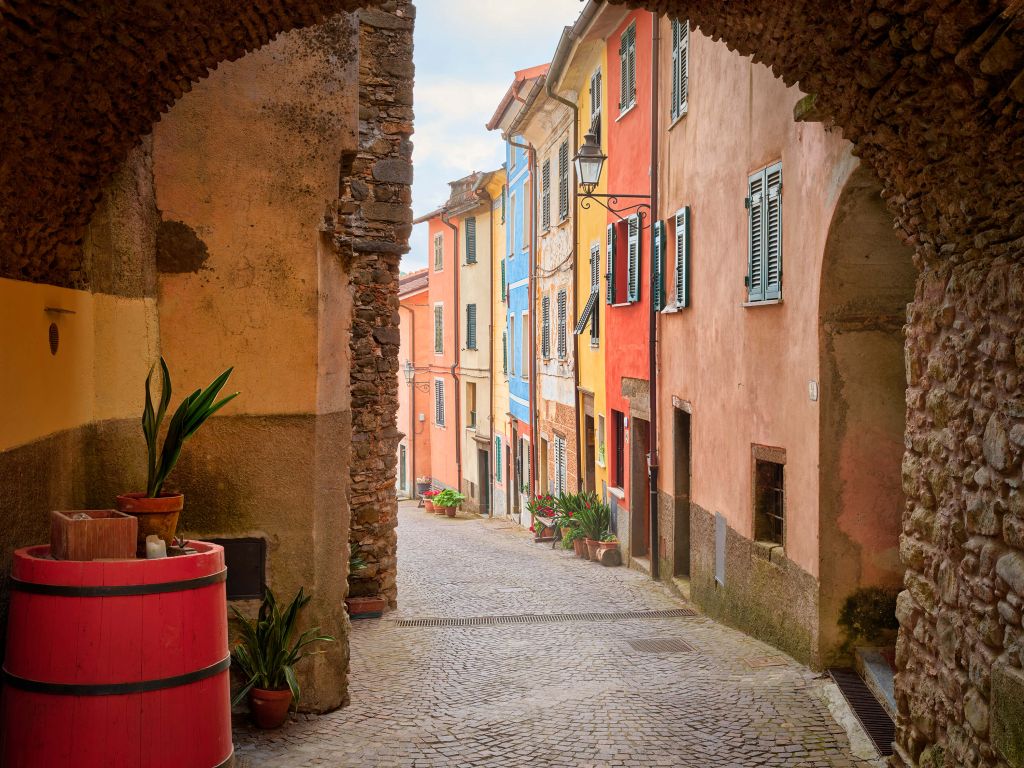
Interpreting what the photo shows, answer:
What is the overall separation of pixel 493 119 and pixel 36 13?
70.2 ft

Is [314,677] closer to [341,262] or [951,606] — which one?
[341,262]

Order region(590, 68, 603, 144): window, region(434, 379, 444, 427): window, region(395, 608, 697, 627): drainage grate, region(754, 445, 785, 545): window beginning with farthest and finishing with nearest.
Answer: region(434, 379, 444, 427): window, region(590, 68, 603, 144): window, region(395, 608, 697, 627): drainage grate, region(754, 445, 785, 545): window

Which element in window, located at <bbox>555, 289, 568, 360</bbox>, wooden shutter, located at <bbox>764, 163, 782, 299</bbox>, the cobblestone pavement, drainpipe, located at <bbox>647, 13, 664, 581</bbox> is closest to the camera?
the cobblestone pavement

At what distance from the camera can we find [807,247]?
766 cm

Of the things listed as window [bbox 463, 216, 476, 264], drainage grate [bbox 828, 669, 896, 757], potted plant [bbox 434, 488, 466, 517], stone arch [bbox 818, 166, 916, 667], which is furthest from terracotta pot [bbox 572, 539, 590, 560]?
window [bbox 463, 216, 476, 264]

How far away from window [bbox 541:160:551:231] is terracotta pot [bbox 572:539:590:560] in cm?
710

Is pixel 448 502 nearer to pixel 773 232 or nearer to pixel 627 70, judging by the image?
pixel 627 70

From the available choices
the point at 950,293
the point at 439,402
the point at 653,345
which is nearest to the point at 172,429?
the point at 950,293

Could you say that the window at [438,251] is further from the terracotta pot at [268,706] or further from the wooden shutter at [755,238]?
the terracotta pot at [268,706]

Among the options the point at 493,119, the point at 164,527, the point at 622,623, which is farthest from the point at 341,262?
the point at 493,119

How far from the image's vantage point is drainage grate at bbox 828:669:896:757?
594cm

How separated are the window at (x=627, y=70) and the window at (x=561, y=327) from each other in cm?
502

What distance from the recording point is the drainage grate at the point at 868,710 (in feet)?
19.5

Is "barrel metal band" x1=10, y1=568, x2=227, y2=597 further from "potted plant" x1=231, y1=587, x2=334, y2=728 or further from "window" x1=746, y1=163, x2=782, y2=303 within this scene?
"window" x1=746, y1=163, x2=782, y2=303
